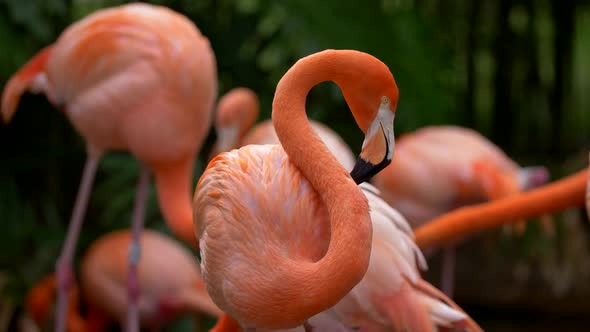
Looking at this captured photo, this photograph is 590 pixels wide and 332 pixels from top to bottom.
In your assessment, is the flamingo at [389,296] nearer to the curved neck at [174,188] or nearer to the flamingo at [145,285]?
the curved neck at [174,188]

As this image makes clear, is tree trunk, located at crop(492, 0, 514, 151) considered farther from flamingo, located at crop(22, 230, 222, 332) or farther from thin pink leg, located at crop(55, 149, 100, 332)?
thin pink leg, located at crop(55, 149, 100, 332)

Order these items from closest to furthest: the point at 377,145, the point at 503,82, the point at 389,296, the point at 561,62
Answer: the point at 377,145 < the point at 389,296 < the point at 561,62 < the point at 503,82

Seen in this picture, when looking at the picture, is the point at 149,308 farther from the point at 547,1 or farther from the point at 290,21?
the point at 547,1

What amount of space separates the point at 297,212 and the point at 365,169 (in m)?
0.17

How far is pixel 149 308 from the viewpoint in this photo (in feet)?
13.8

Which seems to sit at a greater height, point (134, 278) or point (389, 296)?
point (389, 296)

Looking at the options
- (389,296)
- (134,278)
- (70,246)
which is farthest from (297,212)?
(70,246)

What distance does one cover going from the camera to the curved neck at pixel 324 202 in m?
1.91

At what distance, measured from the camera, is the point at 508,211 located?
9.97ft

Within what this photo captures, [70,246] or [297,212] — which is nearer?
[297,212]

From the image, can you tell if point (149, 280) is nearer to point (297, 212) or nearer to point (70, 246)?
point (70, 246)

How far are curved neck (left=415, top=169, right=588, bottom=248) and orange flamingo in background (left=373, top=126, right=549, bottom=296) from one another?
0.65m

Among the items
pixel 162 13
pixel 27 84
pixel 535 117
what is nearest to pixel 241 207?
pixel 162 13

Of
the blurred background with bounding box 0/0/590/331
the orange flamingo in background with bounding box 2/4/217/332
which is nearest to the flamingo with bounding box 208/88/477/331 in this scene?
the orange flamingo in background with bounding box 2/4/217/332
